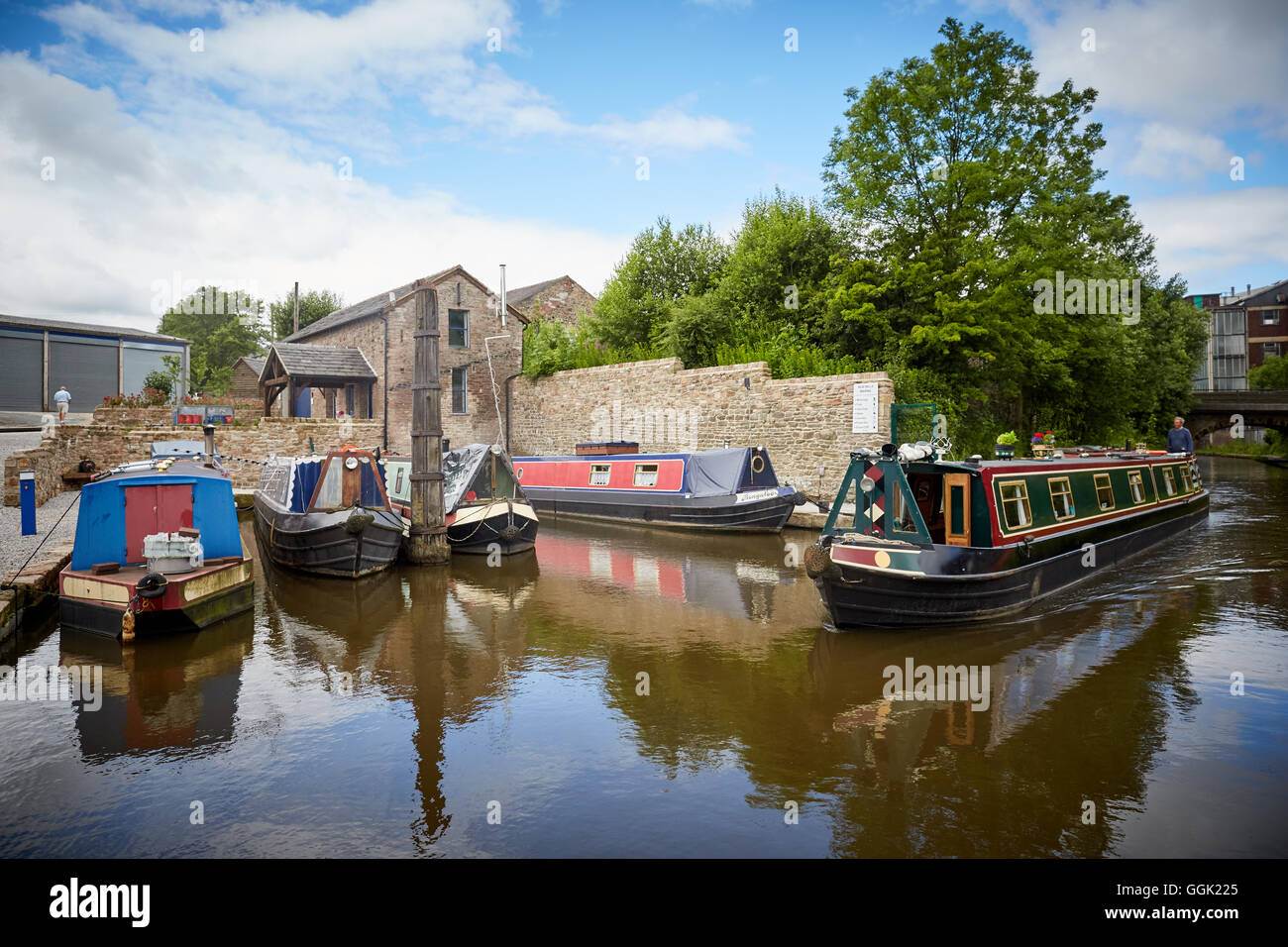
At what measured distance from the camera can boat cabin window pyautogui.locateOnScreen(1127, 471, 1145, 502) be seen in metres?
12.3

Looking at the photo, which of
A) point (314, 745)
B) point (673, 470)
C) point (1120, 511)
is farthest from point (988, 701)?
point (673, 470)

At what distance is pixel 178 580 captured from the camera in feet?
24.6

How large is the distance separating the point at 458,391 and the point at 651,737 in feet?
70.9

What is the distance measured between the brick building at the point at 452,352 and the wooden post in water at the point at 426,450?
41.4 feet

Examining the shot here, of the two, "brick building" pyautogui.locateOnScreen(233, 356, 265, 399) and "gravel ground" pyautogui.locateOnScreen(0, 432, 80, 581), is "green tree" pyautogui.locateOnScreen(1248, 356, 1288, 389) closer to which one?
"gravel ground" pyautogui.locateOnScreen(0, 432, 80, 581)

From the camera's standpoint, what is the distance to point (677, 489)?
15852mm

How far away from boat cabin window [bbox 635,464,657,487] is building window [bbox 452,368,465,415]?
10742 millimetres

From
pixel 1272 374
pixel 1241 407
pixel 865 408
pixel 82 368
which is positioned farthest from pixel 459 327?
pixel 1272 374

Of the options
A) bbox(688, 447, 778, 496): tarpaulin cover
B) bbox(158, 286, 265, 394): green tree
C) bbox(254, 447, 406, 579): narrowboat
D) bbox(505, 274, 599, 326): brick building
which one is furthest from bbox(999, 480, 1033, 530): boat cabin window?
bbox(158, 286, 265, 394): green tree

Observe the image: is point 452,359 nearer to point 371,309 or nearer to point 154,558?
point 371,309

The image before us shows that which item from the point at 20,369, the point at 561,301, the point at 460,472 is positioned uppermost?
the point at 561,301

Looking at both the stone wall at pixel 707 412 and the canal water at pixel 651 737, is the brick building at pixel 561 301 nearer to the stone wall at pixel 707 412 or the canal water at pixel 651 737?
the stone wall at pixel 707 412

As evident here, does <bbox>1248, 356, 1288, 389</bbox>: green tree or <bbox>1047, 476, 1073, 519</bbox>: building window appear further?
<bbox>1248, 356, 1288, 389</bbox>: green tree

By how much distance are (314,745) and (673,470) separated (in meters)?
11.4
